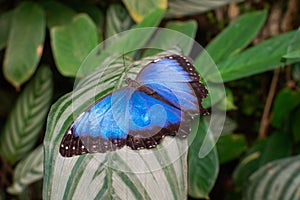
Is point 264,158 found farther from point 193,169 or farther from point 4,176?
point 4,176

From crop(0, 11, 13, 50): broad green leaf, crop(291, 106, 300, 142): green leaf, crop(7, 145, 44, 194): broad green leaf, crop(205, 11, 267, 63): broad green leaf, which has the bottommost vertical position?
crop(7, 145, 44, 194): broad green leaf

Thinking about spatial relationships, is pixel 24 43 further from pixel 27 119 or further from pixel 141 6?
pixel 141 6

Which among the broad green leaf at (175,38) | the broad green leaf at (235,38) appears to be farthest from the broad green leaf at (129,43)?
the broad green leaf at (235,38)

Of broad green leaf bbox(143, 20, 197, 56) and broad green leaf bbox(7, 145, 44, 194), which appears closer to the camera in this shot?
broad green leaf bbox(143, 20, 197, 56)

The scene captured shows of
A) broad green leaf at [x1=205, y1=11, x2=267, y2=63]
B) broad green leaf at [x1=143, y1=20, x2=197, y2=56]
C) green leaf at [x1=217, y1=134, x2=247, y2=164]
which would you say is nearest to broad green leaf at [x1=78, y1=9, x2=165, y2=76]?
broad green leaf at [x1=143, y1=20, x2=197, y2=56]

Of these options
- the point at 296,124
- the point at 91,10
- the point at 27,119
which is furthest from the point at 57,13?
the point at 296,124

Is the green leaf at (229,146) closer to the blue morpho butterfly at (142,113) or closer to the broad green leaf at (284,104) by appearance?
the broad green leaf at (284,104)

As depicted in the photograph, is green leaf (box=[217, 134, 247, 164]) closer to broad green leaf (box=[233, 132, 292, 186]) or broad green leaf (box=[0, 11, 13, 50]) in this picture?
broad green leaf (box=[233, 132, 292, 186])
